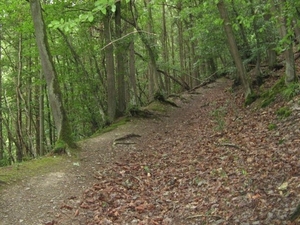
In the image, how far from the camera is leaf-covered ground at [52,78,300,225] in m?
5.46

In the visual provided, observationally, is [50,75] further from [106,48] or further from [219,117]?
[219,117]

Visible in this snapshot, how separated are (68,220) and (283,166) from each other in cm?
439

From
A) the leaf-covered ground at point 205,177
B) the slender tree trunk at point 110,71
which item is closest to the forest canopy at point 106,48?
the slender tree trunk at point 110,71

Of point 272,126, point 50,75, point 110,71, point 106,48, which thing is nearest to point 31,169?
point 50,75

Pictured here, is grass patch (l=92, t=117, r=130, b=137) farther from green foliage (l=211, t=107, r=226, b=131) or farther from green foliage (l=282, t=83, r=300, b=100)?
green foliage (l=282, t=83, r=300, b=100)

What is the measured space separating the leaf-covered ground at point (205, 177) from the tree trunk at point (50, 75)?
1187 millimetres

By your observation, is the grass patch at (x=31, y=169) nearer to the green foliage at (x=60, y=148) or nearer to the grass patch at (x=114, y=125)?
the green foliage at (x=60, y=148)

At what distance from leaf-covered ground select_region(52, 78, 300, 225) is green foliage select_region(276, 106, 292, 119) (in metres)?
0.09

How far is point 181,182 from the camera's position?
7.52 metres

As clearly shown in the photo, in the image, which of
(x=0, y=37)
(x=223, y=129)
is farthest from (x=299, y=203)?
(x=0, y=37)

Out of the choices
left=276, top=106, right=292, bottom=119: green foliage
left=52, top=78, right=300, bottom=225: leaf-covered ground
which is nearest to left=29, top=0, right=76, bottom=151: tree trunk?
left=52, top=78, right=300, bottom=225: leaf-covered ground

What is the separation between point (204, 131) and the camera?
469 inches

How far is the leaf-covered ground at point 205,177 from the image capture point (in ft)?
17.9

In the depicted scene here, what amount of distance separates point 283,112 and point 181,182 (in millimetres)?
4119
